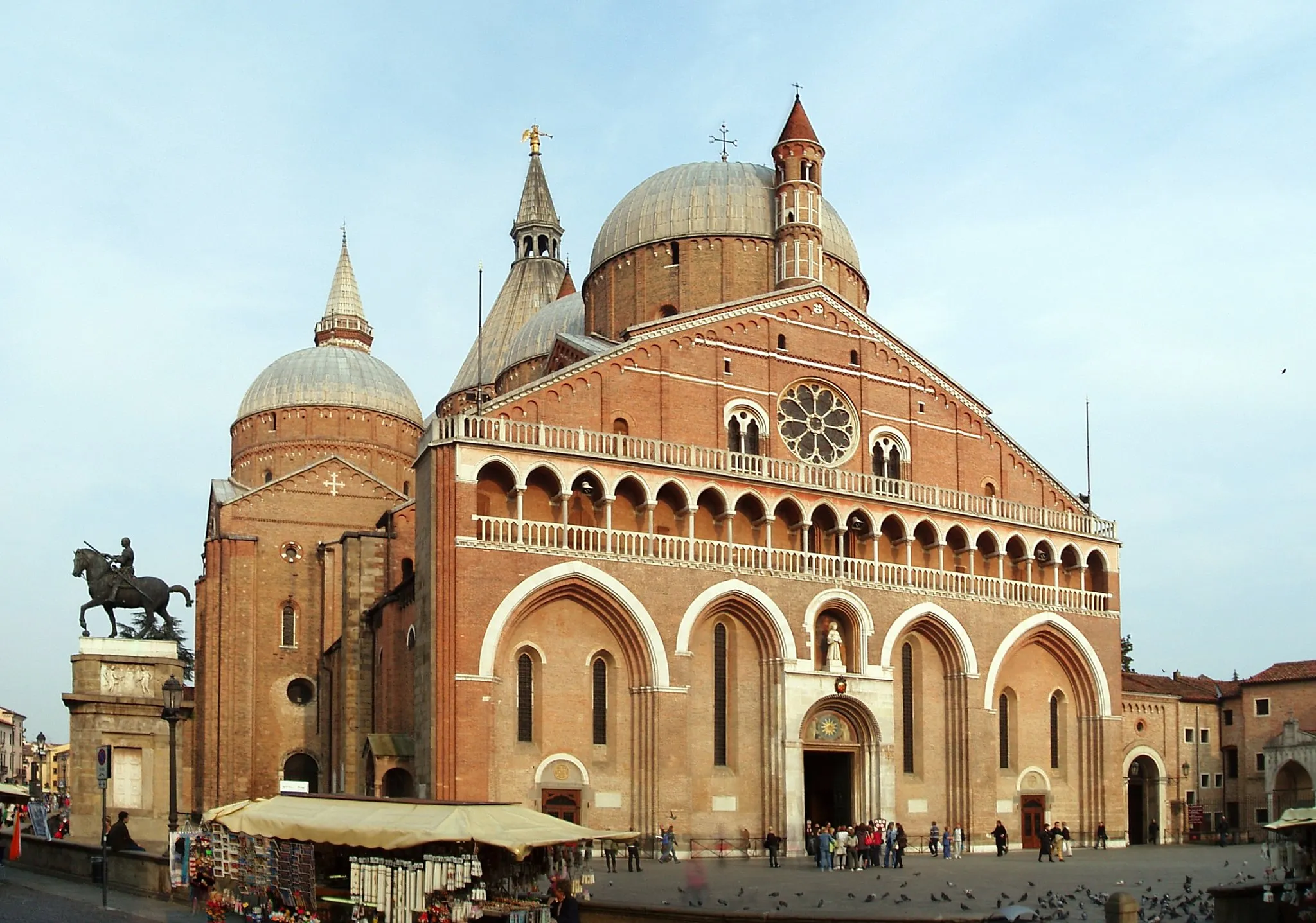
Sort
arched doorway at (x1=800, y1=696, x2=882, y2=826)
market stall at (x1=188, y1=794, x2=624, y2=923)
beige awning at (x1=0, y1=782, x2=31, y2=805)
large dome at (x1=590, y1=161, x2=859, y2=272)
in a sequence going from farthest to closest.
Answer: large dome at (x1=590, y1=161, x2=859, y2=272), arched doorway at (x1=800, y1=696, x2=882, y2=826), beige awning at (x1=0, y1=782, x2=31, y2=805), market stall at (x1=188, y1=794, x2=624, y2=923)

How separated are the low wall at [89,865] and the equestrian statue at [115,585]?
38.3 feet

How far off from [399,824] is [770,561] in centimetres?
2183

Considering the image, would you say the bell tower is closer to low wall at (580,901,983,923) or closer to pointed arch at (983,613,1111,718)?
pointed arch at (983,613,1111,718)

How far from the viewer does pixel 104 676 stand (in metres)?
42.5

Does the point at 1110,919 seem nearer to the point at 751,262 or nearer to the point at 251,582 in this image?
the point at 751,262

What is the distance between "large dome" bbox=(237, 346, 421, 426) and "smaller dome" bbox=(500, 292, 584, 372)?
469 centimetres

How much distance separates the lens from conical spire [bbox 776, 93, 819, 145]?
47531 millimetres

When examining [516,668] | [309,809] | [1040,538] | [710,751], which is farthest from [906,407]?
[309,809]

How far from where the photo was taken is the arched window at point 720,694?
3950 cm

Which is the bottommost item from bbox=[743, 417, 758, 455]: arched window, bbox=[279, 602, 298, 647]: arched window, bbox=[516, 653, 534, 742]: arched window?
bbox=[516, 653, 534, 742]: arched window

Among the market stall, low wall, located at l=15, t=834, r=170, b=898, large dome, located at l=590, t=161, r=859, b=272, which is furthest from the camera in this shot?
large dome, located at l=590, t=161, r=859, b=272

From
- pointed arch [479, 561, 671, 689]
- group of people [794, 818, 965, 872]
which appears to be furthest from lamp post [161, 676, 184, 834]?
group of people [794, 818, 965, 872]

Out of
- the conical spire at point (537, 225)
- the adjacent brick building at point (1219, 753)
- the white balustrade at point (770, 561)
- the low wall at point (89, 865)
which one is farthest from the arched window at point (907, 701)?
the conical spire at point (537, 225)

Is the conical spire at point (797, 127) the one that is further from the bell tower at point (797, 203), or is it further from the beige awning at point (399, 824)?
the beige awning at point (399, 824)
